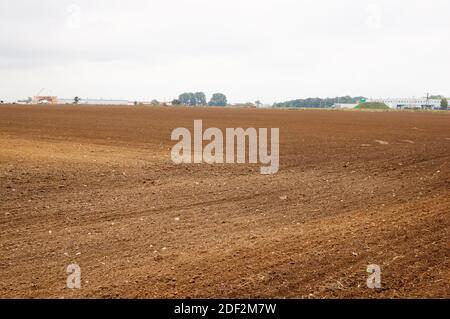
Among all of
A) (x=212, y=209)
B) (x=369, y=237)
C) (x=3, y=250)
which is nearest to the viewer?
(x=3, y=250)

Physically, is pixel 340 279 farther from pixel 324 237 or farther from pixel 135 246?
pixel 135 246

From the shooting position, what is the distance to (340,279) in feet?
17.2

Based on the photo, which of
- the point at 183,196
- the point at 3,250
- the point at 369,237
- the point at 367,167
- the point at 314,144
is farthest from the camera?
the point at 314,144

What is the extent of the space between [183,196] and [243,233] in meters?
2.86

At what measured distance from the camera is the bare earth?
17.0 ft

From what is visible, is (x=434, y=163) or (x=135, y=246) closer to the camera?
(x=135, y=246)

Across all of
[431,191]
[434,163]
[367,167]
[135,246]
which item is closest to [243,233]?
[135,246]

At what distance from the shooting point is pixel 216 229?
24.1 feet

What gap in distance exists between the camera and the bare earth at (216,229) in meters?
5.20

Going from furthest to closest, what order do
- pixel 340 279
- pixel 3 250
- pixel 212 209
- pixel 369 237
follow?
pixel 212 209, pixel 369 237, pixel 3 250, pixel 340 279

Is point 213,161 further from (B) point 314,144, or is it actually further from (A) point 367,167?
(B) point 314,144

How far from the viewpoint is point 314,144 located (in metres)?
20.3

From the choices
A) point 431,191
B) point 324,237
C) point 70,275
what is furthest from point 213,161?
point 70,275

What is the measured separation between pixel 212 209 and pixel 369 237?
10.7ft
